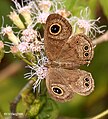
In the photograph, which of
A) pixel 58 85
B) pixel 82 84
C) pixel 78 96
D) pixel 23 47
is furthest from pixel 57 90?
→ pixel 78 96

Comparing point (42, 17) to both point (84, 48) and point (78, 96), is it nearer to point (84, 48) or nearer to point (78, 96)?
point (84, 48)

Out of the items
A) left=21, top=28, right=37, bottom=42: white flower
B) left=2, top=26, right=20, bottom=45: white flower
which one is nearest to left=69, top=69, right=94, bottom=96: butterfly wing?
left=21, top=28, right=37, bottom=42: white flower

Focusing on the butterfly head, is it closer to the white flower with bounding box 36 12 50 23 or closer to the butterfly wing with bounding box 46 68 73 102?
the butterfly wing with bounding box 46 68 73 102

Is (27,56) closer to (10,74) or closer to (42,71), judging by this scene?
(42,71)

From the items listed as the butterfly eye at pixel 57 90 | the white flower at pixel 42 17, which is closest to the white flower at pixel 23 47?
the white flower at pixel 42 17

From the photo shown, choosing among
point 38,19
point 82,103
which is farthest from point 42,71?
point 82,103

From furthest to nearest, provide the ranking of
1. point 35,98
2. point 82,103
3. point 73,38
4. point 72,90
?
point 82,103 < point 35,98 < point 73,38 < point 72,90
